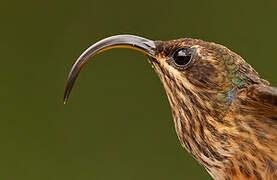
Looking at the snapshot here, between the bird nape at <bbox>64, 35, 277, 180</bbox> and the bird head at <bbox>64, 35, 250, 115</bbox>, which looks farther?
the bird head at <bbox>64, 35, 250, 115</bbox>

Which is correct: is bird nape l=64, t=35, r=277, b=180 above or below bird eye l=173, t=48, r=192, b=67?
below

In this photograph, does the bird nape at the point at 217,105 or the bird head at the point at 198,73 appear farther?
the bird head at the point at 198,73

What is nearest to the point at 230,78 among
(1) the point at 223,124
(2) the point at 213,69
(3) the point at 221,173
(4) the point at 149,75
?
(2) the point at 213,69

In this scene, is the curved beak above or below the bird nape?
above

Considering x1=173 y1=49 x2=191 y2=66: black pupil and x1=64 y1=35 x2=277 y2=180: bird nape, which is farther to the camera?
x1=173 y1=49 x2=191 y2=66: black pupil

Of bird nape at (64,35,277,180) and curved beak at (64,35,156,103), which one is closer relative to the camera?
bird nape at (64,35,277,180)

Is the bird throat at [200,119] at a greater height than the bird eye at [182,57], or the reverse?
the bird eye at [182,57]

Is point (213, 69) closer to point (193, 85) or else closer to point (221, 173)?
point (193, 85)

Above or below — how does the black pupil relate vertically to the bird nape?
above
